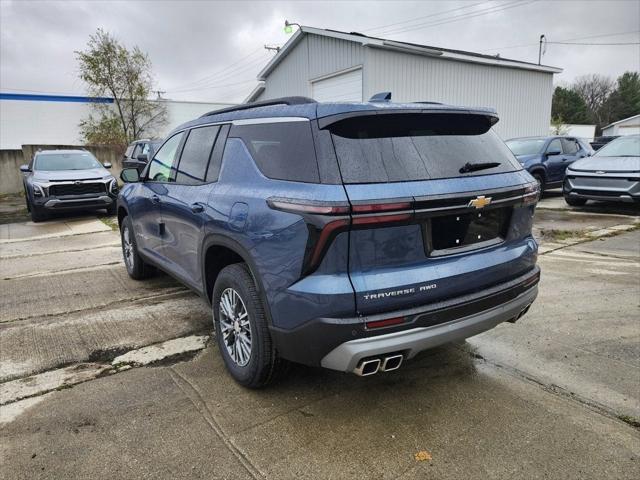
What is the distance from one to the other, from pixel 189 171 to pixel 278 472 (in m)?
2.40

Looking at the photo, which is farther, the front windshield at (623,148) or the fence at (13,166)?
the fence at (13,166)

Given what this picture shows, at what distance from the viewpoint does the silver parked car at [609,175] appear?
9273 millimetres

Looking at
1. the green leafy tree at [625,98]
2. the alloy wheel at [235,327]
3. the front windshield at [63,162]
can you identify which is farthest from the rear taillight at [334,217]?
the green leafy tree at [625,98]

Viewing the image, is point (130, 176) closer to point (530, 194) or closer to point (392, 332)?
point (392, 332)

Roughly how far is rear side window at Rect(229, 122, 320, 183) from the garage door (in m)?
11.8

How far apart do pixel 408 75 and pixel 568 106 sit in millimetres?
60313

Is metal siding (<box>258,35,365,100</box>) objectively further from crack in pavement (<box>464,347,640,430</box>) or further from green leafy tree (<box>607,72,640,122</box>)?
green leafy tree (<box>607,72,640,122</box>)

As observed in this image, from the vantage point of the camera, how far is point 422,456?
241 centimetres

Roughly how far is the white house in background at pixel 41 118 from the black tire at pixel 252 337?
1084 inches

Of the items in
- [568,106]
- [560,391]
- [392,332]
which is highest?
[568,106]

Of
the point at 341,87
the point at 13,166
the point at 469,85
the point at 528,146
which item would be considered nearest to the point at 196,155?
the point at 528,146

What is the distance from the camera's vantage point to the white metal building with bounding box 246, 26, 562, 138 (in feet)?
48.2

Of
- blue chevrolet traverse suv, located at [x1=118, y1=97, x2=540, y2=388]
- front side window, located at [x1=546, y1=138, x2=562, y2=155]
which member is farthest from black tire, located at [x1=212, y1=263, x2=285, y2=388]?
front side window, located at [x1=546, y1=138, x2=562, y2=155]

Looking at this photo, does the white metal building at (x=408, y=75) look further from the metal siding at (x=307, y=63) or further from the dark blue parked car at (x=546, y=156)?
the dark blue parked car at (x=546, y=156)
